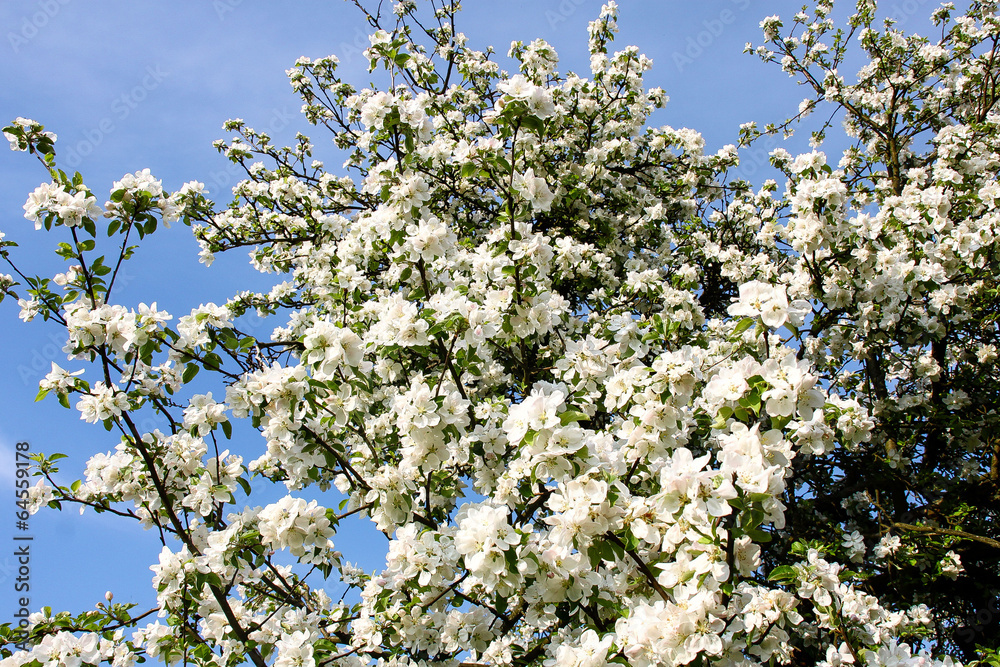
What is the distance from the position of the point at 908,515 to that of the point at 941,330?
64.7 inches

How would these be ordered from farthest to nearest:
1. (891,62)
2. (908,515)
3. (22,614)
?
(891,62) < (908,515) < (22,614)

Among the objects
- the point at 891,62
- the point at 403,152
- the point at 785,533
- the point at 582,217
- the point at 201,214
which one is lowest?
the point at 785,533

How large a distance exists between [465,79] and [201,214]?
3.40 meters

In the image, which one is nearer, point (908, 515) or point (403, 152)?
point (403, 152)

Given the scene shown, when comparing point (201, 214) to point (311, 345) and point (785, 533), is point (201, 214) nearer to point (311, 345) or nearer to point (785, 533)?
point (311, 345)

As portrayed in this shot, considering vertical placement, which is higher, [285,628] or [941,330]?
[941,330]

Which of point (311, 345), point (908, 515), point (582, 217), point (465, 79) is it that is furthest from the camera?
point (465, 79)

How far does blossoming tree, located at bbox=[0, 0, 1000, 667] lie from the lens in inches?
90.7

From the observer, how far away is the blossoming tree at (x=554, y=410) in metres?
2.30

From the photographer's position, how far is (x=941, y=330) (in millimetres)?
5184

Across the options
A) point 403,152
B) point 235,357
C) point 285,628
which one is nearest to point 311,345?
point 235,357

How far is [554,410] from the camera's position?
226 centimetres

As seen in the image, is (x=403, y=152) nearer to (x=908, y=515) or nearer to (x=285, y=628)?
(x=285, y=628)

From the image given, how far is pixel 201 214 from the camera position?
6559mm
